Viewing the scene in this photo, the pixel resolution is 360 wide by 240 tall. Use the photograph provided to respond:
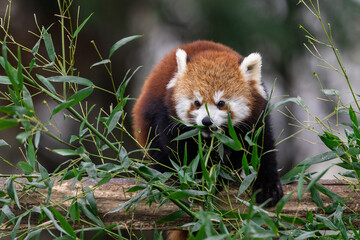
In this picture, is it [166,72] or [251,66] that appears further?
[166,72]

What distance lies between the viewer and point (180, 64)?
2.53 meters

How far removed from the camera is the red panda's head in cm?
241

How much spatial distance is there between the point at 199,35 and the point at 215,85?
1513mm

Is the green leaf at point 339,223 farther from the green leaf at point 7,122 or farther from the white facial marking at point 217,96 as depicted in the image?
the green leaf at point 7,122

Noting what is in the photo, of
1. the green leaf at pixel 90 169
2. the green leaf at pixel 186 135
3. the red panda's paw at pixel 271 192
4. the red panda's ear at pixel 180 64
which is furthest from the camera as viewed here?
the red panda's ear at pixel 180 64

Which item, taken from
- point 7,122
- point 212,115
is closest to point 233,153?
point 212,115

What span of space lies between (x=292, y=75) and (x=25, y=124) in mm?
2866

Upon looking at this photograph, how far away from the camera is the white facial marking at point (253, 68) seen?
251cm

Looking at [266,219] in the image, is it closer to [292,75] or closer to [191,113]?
[191,113]

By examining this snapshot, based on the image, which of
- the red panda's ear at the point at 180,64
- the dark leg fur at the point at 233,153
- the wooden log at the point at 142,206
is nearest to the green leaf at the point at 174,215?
the wooden log at the point at 142,206

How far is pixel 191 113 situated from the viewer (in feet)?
7.88

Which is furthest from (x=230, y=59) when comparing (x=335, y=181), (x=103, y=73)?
(x=103, y=73)

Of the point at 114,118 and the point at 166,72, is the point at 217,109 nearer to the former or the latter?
the point at 166,72

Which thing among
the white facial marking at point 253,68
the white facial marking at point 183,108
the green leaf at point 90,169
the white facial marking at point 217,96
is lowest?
the green leaf at point 90,169
